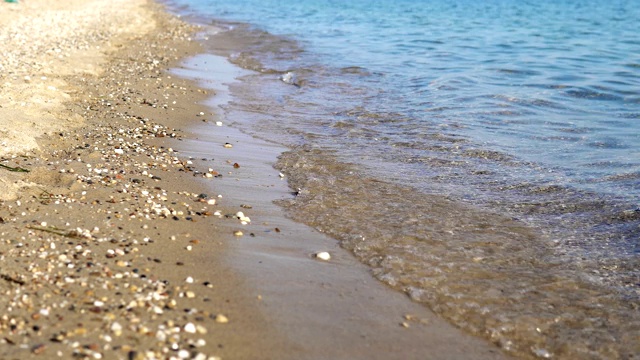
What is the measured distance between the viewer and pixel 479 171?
745cm

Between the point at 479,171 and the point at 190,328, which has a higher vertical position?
the point at 190,328

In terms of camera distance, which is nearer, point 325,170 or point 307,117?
point 325,170

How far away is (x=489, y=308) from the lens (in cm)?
446

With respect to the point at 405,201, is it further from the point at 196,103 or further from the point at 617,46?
the point at 617,46

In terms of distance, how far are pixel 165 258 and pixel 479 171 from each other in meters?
4.08

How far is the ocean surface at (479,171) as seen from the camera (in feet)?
15.1

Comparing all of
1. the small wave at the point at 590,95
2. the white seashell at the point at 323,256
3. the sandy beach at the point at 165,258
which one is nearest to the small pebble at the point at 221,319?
the sandy beach at the point at 165,258

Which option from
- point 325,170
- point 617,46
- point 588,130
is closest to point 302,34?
point 617,46

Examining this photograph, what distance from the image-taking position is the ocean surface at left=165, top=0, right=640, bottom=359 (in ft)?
15.1

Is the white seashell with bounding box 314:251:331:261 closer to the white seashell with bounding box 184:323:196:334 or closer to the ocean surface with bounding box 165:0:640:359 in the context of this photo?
the ocean surface with bounding box 165:0:640:359

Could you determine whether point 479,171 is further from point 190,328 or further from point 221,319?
point 190,328

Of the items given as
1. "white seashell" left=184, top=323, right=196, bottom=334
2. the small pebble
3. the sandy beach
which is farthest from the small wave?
"white seashell" left=184, top=323, right=196, bottom=334

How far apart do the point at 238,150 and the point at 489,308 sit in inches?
169

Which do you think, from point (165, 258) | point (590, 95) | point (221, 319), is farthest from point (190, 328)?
point (590, 95)
